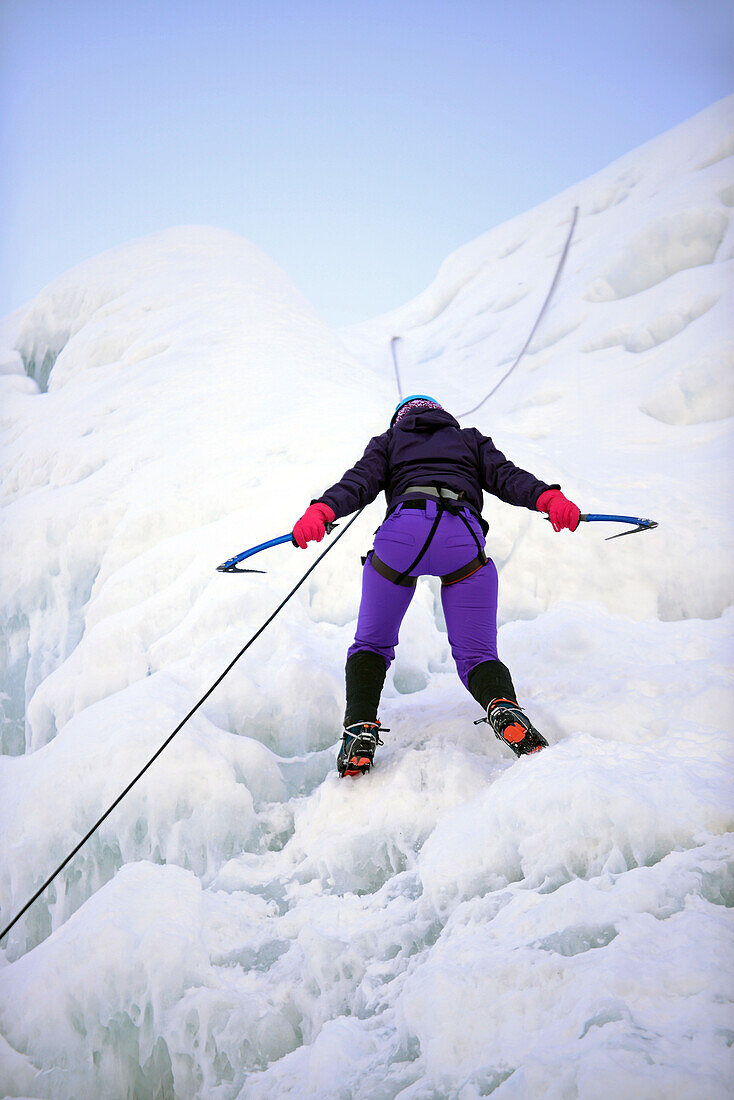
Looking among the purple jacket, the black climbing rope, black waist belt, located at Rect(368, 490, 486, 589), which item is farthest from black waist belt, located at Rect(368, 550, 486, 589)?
the black climbing rope

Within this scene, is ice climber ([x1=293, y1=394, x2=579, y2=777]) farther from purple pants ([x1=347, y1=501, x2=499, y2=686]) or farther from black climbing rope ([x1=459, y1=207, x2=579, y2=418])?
black climbing rope ([x1=459, y1=207, x2=579, y2=418])

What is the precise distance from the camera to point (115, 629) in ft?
11.0

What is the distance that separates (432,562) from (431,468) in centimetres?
40

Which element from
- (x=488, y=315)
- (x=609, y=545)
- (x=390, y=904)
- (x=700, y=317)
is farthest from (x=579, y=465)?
(x=488, y=315)

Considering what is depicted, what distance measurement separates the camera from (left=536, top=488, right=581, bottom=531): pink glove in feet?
7.03

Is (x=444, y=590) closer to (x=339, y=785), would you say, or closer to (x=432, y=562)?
(x=432, y=562)

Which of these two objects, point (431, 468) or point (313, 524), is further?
point (431, 468)

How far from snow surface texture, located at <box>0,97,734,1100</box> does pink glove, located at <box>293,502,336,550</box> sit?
0.76 m

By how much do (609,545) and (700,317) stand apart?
14.7 feet

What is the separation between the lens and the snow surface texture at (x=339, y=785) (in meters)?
1.25

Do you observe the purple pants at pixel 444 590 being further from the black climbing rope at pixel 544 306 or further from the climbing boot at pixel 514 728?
the black climbing rope at pixel 544 306

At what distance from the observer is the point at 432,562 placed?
2.21 m

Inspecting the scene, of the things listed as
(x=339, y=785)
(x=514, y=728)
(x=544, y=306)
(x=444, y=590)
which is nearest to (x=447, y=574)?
(x=444, y=590)

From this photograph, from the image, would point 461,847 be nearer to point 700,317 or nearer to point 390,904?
point 390,904
